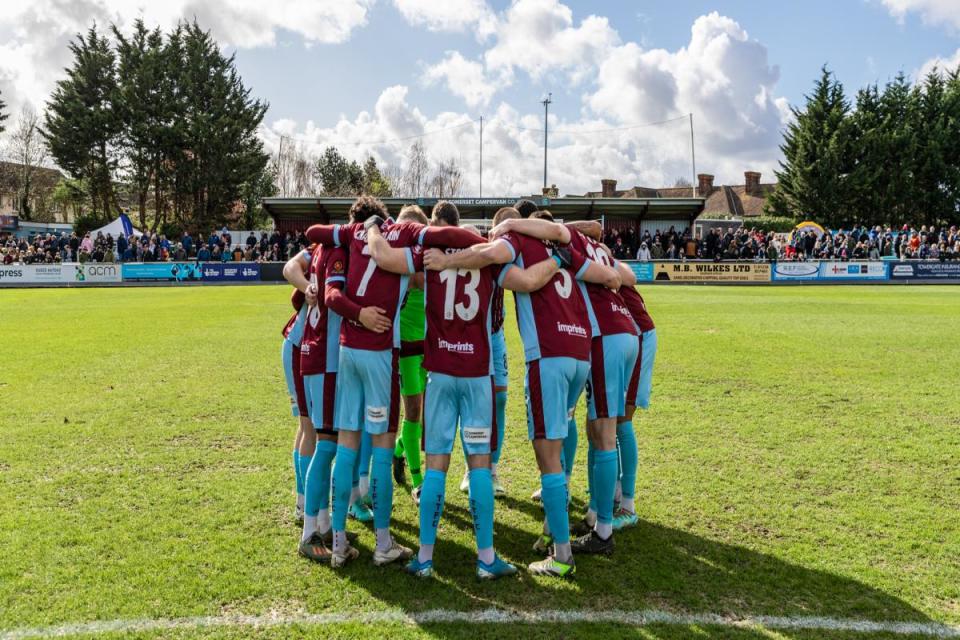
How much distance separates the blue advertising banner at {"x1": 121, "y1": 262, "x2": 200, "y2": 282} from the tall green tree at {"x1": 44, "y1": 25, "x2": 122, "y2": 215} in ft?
74.4

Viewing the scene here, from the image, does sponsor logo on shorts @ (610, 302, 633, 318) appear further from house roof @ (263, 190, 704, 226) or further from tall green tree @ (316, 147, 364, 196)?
tall green tree @ (316, 147, 364, 196)

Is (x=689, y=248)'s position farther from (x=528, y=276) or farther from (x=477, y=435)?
(x=477, y=435)

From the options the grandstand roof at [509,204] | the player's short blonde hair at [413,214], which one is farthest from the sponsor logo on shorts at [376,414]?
the grandstand roof at [509,204]

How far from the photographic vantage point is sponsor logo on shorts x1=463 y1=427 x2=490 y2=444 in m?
3.99

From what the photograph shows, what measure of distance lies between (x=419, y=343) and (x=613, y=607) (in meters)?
2.45

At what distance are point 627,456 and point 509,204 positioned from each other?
38.3m

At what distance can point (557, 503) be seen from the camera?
4.10 meters

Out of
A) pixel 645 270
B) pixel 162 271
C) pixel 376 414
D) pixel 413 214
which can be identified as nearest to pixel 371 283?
pixel 376 414

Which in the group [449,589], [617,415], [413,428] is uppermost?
[617,415]

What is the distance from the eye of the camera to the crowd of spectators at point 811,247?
3556 centimetres

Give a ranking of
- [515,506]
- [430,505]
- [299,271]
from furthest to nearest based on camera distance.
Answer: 1. [515,506]
2. [299,271]
3. [430,505]

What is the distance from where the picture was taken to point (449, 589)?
12.9 feet

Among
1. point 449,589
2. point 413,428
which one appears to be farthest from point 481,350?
point 413,428

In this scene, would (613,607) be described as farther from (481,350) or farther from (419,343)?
(419,343)
